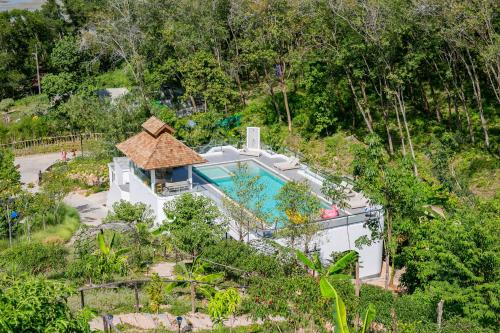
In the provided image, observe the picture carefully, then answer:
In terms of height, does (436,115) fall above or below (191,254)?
above

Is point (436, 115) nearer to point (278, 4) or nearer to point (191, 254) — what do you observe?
point (278, 4)

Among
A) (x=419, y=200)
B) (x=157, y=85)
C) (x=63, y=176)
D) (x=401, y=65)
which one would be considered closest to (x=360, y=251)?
(x=419, y=200)

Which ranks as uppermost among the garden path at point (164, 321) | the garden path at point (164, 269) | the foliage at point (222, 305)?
the foliage at point (222, 305)

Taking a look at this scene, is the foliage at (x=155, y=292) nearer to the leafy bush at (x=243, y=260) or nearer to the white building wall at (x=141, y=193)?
the leafy bush at (x=243, y=260)

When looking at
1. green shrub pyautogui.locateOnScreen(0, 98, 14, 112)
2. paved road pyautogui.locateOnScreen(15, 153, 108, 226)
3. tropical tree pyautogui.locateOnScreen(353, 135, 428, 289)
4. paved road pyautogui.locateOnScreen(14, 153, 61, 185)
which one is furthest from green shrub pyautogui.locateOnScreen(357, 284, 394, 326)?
green shrub pyautogui.locateOnScreen(0, 98, 14, 112)

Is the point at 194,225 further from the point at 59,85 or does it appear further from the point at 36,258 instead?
the point at 59,85

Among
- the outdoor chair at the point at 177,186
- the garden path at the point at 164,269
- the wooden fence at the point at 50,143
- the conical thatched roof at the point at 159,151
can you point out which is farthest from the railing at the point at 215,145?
the garden path at the point at 164,269

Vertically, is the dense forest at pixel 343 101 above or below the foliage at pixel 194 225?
above

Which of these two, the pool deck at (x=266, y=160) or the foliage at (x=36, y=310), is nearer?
the foliage at (x=36, y=310)
